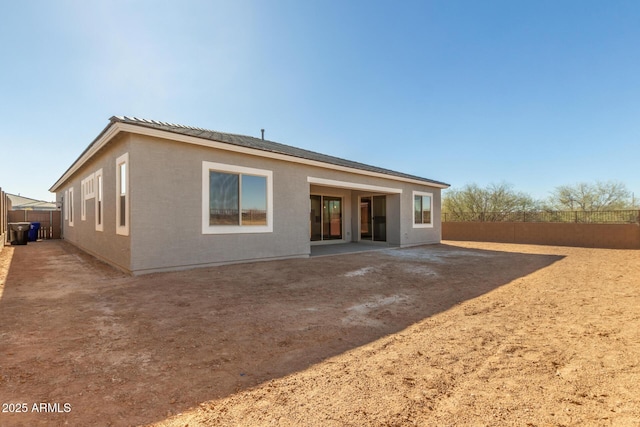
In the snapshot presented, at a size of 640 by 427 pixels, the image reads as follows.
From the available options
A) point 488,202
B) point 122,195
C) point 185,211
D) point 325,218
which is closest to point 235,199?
point 185,211

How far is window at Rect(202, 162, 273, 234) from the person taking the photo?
762 cm

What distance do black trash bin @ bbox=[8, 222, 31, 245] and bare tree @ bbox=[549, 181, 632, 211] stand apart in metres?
30.3

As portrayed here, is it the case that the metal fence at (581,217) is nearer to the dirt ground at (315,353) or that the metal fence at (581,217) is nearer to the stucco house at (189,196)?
the stucco house at (189,196)

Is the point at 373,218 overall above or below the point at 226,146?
below

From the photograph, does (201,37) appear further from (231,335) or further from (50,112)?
(231,335)

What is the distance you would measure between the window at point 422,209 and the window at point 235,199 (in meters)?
8.02

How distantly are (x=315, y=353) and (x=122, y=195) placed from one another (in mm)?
6558

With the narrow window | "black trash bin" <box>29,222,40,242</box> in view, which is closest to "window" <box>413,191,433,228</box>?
the narrow window

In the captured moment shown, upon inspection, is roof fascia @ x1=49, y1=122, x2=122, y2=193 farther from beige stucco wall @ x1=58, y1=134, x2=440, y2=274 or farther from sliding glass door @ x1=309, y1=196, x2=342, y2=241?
sliding glass door @ x1=309, y1=196, x2=342, y2=241

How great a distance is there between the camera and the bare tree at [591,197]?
19.4 metres

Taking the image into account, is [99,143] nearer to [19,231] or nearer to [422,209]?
[19,231]

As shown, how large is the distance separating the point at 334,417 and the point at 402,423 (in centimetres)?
43

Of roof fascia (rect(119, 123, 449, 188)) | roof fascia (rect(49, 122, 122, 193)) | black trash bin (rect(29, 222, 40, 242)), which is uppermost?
roof fascia (rect(49, 122, 122, 193))

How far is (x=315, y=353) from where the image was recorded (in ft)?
10.0
